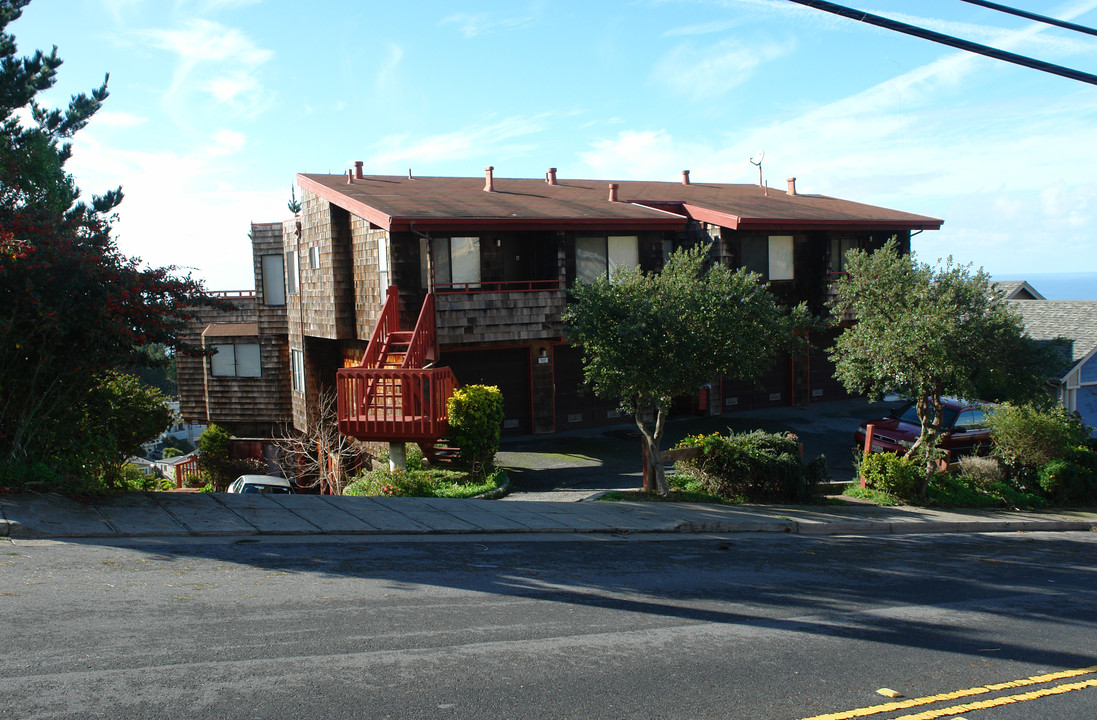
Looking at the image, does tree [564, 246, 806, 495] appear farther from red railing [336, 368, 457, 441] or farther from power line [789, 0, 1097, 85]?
power line [789, 0, 1097, 85]

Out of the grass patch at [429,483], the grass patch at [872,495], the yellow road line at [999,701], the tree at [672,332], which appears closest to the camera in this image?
the yellow road line at [999,701]

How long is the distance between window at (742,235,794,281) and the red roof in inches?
Answer: 31.4

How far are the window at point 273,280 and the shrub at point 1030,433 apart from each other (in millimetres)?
20058

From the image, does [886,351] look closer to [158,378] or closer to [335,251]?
[335,251]

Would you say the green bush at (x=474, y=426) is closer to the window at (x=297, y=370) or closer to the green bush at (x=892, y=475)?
the green bush at (x=892, y=475)

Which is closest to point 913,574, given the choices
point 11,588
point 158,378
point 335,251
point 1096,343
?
point 11,588

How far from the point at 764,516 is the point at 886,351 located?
13.9 feet

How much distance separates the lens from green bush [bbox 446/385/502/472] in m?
15.8

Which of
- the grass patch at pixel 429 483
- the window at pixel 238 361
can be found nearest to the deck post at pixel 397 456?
the grass patch at pixel 429 483

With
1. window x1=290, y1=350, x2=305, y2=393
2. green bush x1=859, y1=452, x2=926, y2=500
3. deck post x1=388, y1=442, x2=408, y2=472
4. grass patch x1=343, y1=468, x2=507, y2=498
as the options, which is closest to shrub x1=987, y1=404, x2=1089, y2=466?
green bush x1=859, y1=452, x2=926, y2=500

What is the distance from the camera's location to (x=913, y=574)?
10203 mm

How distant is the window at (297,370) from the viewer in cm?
2437

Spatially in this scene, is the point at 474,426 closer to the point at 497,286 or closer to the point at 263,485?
the point at 497,286

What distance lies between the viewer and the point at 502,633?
679 centimetres
